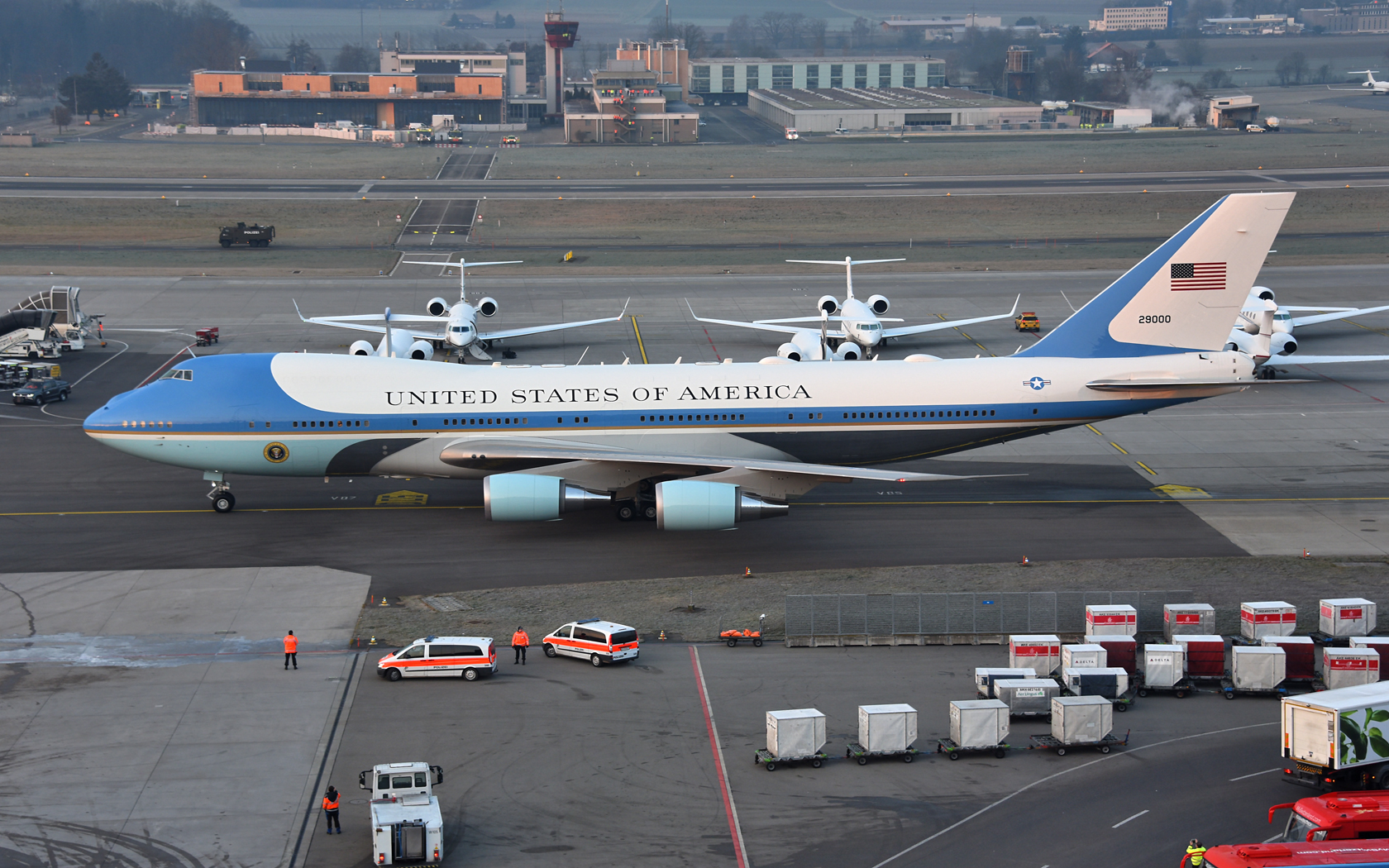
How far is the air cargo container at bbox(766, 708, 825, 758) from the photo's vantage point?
27.0 m

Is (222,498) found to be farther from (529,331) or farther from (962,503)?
(529,331)

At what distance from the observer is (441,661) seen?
3166 centimetres

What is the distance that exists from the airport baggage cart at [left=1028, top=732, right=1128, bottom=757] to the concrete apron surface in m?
15.2

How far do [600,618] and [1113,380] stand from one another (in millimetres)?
20609

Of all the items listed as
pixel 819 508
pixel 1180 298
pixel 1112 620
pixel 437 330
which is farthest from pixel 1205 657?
pixel 437 330

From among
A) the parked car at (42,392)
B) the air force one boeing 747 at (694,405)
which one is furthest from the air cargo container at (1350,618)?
the parked car at (42,392)

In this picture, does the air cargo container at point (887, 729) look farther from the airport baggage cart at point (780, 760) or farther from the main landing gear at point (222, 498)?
the main landing gear at point (222, 498)

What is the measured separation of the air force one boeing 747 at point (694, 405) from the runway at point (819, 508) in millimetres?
1967

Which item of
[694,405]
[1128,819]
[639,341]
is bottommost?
[1128,819]

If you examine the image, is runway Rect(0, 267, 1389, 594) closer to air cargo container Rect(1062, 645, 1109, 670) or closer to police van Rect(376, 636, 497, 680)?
police van Rect(376, 636, 497, 680)

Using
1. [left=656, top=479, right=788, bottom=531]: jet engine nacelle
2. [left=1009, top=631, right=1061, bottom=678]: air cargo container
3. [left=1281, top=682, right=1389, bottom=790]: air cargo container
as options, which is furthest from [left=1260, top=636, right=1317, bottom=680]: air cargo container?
[left=656, top=479, right=788, bottom=531]: jet engine nacelle

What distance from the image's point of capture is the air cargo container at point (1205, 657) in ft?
103

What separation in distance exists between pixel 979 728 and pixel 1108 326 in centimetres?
2222

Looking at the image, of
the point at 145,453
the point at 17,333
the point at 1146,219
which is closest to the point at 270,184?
the point at 17,333
